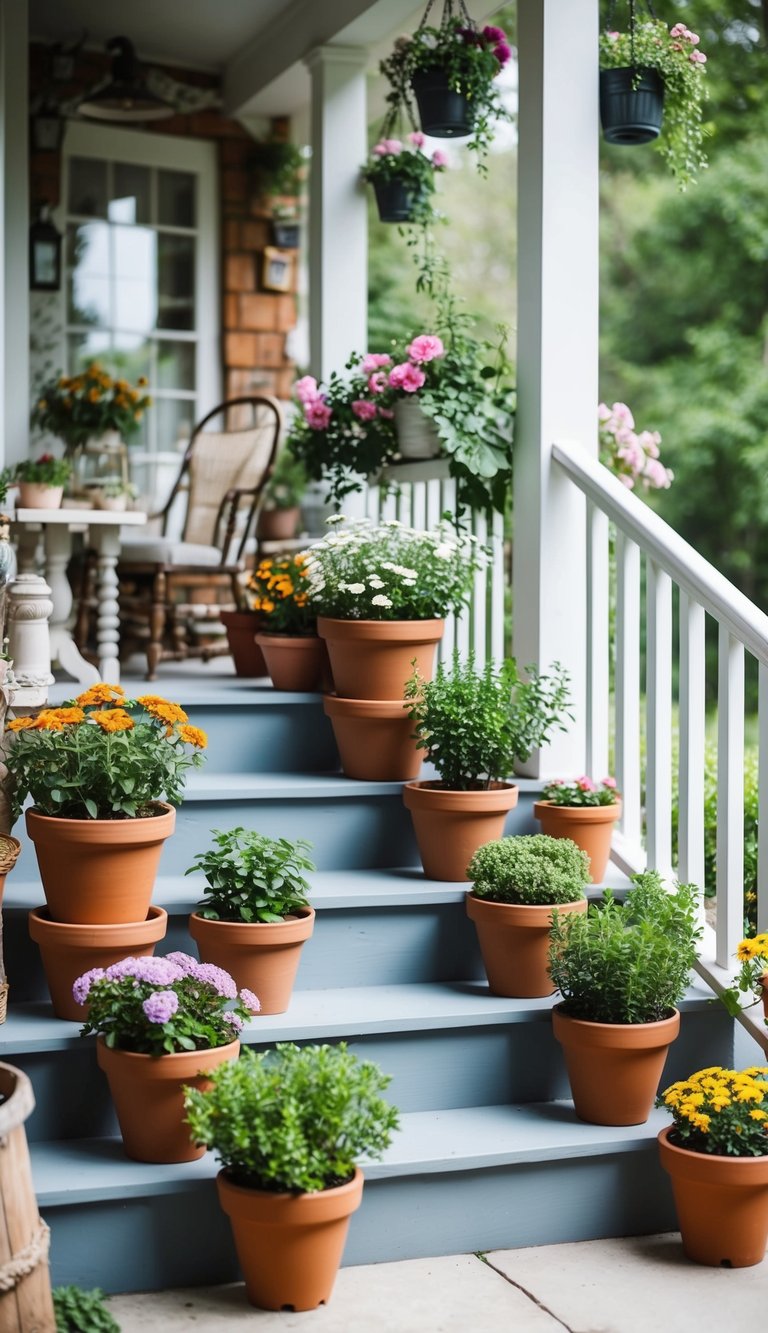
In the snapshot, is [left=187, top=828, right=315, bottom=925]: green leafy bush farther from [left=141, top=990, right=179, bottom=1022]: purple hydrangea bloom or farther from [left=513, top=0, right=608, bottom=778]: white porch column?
[left=513, top=0, right=608, bottom=778]: white porch column

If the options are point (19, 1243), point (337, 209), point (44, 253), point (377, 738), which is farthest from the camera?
point (44, 253)

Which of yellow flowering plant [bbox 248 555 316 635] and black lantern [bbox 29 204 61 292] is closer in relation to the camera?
yellow flowering plant [bbox 248 555 316 635]

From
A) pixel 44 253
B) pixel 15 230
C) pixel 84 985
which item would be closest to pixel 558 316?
pixel 84 985

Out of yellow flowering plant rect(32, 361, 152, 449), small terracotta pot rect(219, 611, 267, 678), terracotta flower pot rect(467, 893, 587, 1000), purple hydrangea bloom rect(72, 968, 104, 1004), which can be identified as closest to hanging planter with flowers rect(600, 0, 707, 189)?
small terracotta pot rect(219, 611, 267, 678)

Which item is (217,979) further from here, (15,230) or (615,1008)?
(15,230)

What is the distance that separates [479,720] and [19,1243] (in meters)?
1.53

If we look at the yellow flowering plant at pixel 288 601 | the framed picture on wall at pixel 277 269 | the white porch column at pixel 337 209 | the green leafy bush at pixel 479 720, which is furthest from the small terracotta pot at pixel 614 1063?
the framed picture on wall at pixel 277 269

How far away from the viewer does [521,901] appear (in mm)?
2936

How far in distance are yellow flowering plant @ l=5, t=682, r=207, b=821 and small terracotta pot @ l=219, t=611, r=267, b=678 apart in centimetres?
139

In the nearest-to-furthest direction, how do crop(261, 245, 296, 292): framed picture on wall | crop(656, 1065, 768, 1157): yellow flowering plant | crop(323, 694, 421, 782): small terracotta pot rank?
crop(656, 1065, 768, 1157): yellow flowering plant, crop(323, 694, 421, 782): small terracotta pot, crop(261, 245, 296, 292): framed picture on wall

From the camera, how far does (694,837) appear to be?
3141mm

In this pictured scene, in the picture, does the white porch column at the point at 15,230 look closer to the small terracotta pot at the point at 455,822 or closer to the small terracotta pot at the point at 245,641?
the small terracotta pot at the point at 245,641

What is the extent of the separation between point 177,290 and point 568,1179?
4.72m

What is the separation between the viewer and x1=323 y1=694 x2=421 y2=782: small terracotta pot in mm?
3459
